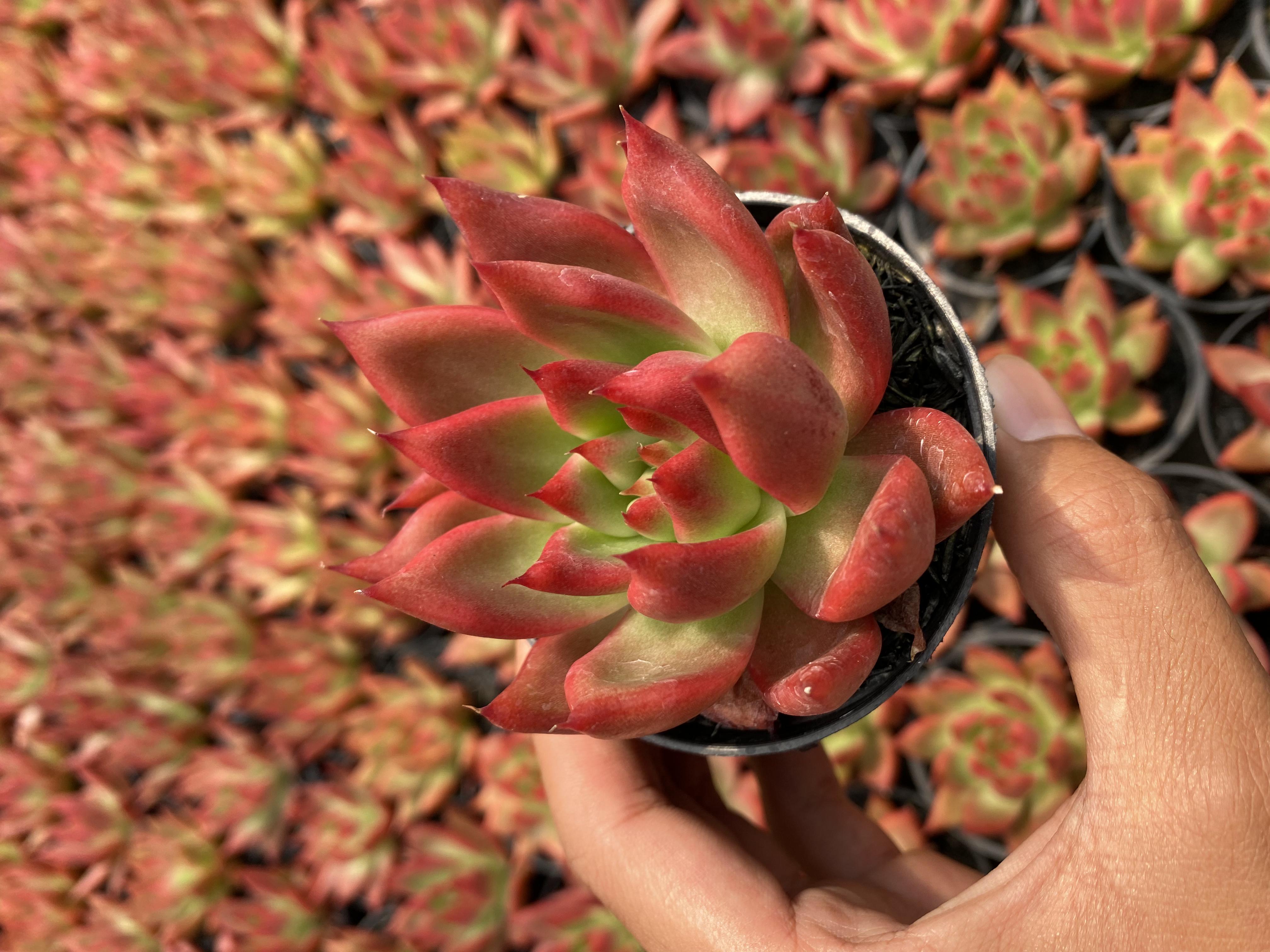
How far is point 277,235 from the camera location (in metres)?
1.27

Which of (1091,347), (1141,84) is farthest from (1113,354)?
(1141,84)

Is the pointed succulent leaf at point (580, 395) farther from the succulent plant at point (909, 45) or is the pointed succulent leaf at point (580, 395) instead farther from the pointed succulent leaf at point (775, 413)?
the succulent plant at point (909, 45)

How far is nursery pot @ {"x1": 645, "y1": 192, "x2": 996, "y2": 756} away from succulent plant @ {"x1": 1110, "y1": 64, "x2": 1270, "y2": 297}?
355mm

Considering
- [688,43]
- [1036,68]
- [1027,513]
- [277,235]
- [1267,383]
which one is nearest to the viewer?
[1027,513]

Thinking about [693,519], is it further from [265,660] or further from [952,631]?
[265,660]

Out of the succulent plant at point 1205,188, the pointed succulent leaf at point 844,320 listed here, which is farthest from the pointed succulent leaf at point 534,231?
the succulent plant at point 1205,188

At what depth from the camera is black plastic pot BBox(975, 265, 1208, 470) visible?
786 millimetres

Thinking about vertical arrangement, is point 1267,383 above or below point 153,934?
above

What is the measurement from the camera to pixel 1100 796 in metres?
0.45

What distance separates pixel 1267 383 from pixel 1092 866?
0.45 meters

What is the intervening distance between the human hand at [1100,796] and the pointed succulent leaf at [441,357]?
0.31 metres

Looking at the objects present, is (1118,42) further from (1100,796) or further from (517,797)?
(517,797)

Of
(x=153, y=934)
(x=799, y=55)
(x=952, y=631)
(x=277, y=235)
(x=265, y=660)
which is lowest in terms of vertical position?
(x=153, y=934)

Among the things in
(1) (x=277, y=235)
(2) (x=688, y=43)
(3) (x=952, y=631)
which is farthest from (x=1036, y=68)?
(1) (x=277, y=235)
